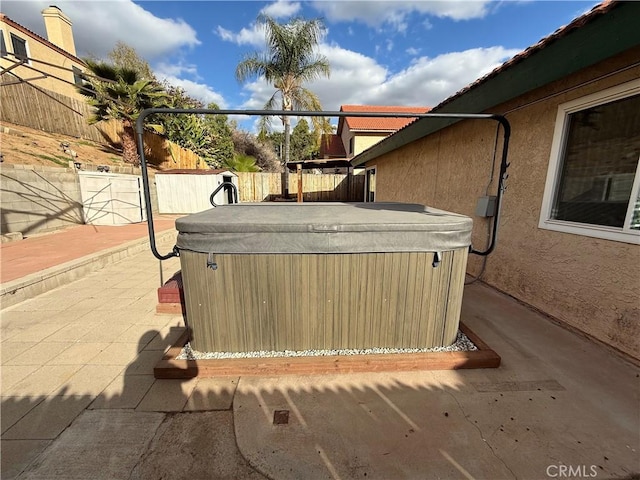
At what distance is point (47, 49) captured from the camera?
1407 cm

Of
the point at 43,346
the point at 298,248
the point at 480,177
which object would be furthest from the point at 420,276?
the point at 43,346

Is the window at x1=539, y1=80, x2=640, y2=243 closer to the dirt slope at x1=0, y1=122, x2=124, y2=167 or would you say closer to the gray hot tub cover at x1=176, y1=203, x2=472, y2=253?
the gray hot tub cover at x1=176, y1=203, x2=472, y2=253

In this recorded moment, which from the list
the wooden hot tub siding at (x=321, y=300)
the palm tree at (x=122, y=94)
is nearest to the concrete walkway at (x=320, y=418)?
the wooden hot tub siding at (x=321, y=300)

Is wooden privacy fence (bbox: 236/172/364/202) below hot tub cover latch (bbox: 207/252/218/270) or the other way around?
the other way around

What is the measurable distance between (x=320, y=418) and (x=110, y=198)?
9.06m

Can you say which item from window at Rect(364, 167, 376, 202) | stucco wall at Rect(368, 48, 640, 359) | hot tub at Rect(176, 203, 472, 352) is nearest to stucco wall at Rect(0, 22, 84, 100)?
window at Rect(364, 167, 376, 202)

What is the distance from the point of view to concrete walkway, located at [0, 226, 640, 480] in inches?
50.9

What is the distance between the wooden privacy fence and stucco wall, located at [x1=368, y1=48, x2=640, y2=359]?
9.20 metres

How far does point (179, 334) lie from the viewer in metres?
2.48

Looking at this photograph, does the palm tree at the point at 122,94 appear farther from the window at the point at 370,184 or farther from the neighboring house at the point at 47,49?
the window at the point at 370,184

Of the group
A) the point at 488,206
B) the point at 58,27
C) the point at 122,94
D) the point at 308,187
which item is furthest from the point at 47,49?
the point at 488,206

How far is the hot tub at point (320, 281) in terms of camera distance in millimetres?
1799

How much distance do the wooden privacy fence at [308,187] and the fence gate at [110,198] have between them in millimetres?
5482

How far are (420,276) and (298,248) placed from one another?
929mm
